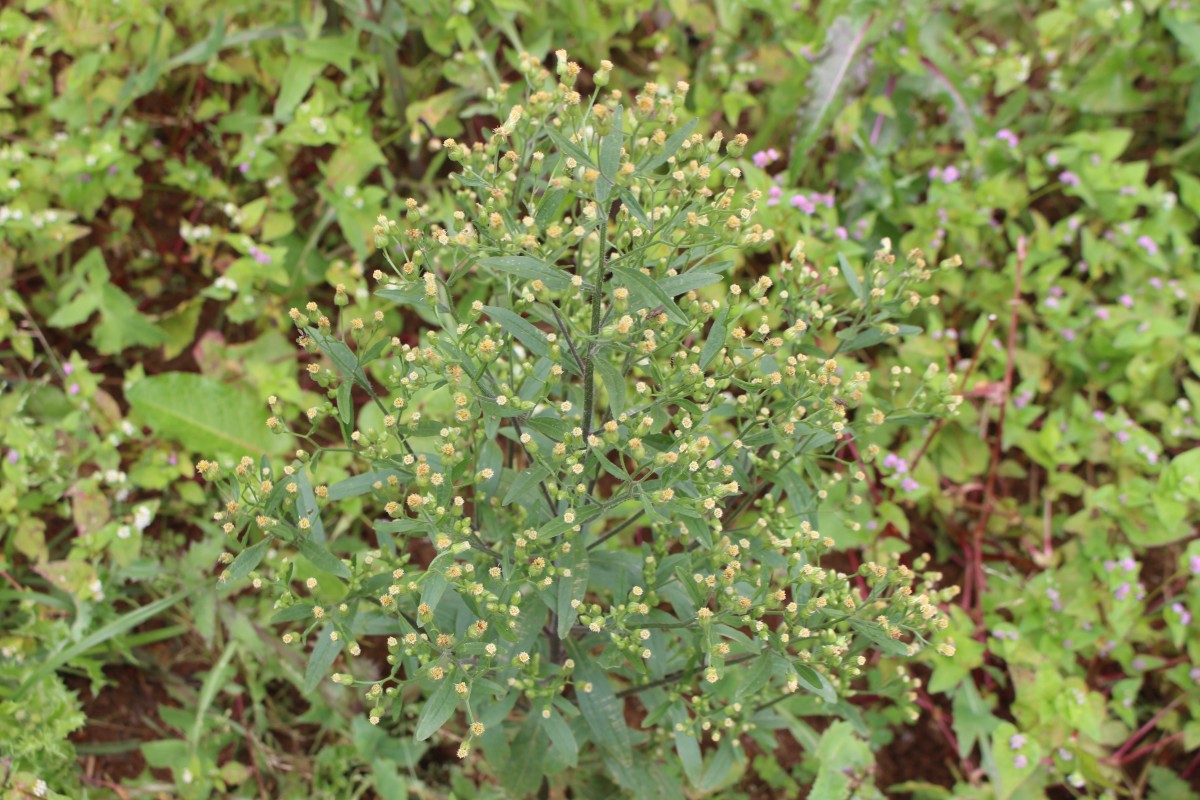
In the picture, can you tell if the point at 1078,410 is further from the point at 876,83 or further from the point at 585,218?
the point at 585,218

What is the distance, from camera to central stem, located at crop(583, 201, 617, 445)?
1748mm

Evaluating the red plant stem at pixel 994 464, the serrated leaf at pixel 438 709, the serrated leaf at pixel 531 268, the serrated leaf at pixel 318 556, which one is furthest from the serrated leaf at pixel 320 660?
the red plant stem at pixel 994 464

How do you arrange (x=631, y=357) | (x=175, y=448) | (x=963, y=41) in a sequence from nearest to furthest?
1. (x=631, y=357)
2. (x=175, y=448)
3. (x=963, y=41)

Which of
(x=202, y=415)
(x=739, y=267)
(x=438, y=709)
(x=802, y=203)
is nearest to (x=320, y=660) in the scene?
(x=438, y=709)

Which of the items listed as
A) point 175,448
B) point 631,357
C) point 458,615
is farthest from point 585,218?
point 175,448

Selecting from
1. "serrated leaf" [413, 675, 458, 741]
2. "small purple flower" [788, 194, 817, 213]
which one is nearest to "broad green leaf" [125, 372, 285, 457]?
"serrated leaf" [413, 675, 458, 741]

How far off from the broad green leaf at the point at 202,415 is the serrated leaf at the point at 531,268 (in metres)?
1.90

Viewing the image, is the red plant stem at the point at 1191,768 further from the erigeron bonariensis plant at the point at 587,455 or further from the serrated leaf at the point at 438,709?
the serrated leaf at the point at 438,709

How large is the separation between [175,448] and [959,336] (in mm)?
3146

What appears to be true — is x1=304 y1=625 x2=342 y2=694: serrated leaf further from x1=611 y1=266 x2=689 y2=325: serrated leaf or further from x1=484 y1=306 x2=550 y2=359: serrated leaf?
x1=611 y1=266 x2=689 y2=325: serrated leaf

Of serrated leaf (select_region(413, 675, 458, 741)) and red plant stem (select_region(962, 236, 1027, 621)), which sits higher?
serrated leaf (select_region(413, 675, 458, 741))

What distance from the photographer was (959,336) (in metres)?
3.98

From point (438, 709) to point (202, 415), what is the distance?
195cm

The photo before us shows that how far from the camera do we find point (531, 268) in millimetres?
1742
